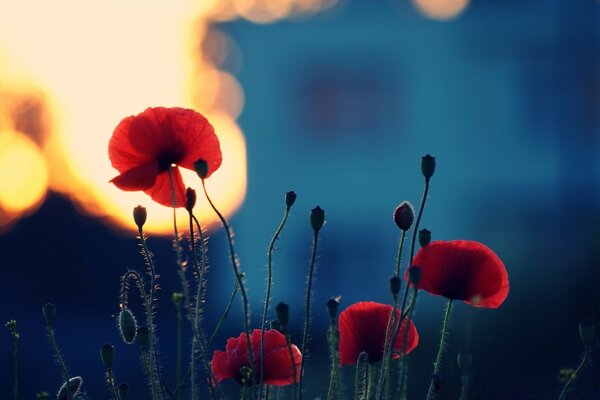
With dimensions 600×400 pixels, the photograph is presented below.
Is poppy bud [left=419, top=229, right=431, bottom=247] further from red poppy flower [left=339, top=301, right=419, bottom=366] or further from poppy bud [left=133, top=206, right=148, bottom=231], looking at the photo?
poppy bud [left=133, top=206, right=148, bottom=231]

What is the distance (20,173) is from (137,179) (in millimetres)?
14443

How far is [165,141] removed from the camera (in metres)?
2.14

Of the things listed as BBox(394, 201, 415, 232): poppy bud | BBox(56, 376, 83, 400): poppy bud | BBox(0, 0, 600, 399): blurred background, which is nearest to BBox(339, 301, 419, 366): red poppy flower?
BBox(394, 201, 415, 232): poppy bud

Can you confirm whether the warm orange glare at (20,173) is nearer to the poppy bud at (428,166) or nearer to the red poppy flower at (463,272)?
the red poppy flower at (463,272)

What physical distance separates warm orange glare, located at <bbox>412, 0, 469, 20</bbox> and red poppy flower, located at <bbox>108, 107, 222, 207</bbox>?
1179cm

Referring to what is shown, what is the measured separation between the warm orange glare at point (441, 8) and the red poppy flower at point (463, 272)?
1183cm

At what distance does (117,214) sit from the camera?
14031mm

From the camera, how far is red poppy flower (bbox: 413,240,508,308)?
201 cm

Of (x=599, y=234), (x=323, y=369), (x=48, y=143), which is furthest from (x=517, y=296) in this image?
(x=48, y=143)

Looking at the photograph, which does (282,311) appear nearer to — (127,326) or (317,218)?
(317,218)

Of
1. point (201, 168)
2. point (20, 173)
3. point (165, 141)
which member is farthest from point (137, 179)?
point (20, 173)

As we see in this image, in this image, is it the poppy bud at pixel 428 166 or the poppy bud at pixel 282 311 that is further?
the poppy bud at pixel 428 166

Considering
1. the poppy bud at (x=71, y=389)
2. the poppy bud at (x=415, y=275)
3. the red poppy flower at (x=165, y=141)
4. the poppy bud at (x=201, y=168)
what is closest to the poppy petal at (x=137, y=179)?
the red poppy flower at (x=165, y=141)

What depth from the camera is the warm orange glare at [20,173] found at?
14.4 m
